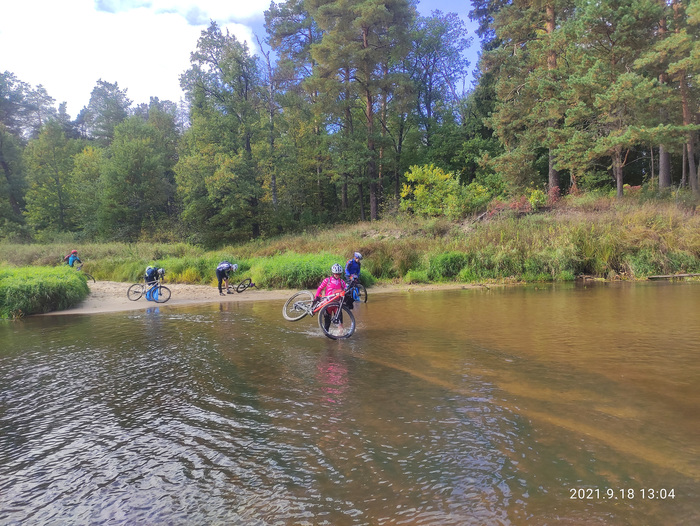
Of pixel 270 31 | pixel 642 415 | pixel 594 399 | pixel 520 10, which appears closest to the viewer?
pixel 642 415

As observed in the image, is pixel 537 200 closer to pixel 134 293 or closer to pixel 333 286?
pixel 333 286

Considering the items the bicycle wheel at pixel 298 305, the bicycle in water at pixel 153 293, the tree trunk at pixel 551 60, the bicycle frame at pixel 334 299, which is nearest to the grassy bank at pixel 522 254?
the bicycle in water at pixel 153 293

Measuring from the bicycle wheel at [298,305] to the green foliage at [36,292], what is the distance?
9138 mm

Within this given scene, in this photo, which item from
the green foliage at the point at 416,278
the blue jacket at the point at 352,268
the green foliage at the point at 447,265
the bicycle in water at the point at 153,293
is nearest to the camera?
the blue jacket at the point at 352,268

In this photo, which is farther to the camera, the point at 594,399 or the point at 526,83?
the point at 526,83

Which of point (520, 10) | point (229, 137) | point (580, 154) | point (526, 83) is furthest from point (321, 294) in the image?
point (520, 10)

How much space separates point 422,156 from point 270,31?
762 inches

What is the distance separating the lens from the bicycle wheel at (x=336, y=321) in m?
8.57

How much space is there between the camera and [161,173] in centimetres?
4097

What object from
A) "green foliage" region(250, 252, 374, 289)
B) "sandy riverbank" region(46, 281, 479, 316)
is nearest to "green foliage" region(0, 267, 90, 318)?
"sandy riverbank" region(46, 281, 479, 316)

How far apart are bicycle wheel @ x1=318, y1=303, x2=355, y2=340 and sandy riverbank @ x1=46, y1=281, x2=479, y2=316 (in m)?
6.39

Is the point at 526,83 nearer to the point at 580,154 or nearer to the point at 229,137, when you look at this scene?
the point at 580,154

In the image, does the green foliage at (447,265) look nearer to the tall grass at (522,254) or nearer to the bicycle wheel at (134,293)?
the tall grass at (522,254)

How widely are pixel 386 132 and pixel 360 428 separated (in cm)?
4163
